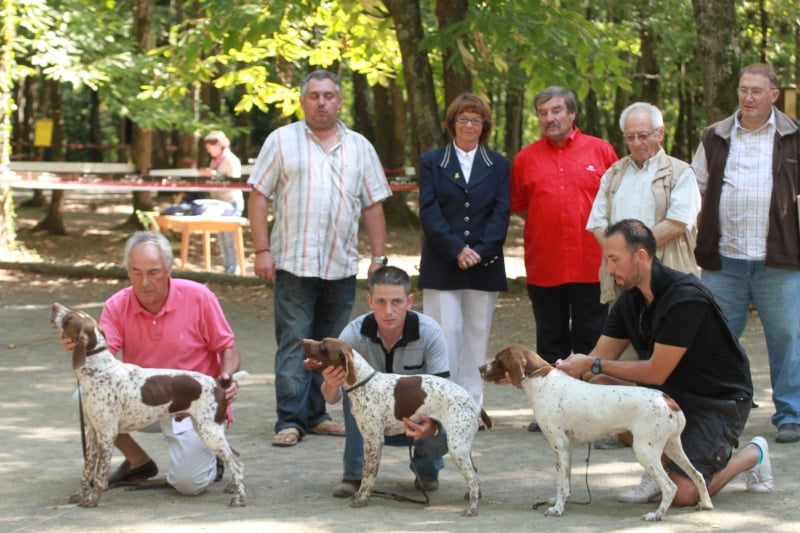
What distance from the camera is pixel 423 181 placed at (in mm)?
7215

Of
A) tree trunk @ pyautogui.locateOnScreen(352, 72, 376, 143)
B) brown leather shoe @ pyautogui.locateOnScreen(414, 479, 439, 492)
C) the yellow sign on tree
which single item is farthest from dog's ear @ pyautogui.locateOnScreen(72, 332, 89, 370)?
tree trunk @ pyautogui.locateOnScreen(352, 72, 376, 143)

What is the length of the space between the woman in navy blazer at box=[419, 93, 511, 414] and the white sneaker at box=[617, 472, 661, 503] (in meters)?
1.78

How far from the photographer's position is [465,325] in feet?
23.8

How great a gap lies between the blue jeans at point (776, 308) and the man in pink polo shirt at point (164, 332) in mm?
3040

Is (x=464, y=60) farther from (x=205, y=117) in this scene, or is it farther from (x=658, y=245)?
(x=205, y=117)

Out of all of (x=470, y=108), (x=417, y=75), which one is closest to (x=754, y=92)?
(x=470, y=108)

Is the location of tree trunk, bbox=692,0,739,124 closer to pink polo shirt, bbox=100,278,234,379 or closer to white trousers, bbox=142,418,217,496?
pink polo shirt, bbox=100,278,234,379

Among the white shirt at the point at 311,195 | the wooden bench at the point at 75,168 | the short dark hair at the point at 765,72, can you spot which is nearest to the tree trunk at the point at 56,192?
the wooden bench at the point at 75,168

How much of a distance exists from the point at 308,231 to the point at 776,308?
2813mm

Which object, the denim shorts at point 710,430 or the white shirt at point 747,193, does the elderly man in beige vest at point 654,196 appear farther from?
the denim shorts at point 710,430

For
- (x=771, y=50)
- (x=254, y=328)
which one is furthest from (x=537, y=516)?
(x=771, y=50)

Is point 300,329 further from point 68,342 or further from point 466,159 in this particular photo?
point 68,342

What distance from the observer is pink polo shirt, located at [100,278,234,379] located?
5.82 metres

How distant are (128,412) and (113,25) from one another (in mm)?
13783
